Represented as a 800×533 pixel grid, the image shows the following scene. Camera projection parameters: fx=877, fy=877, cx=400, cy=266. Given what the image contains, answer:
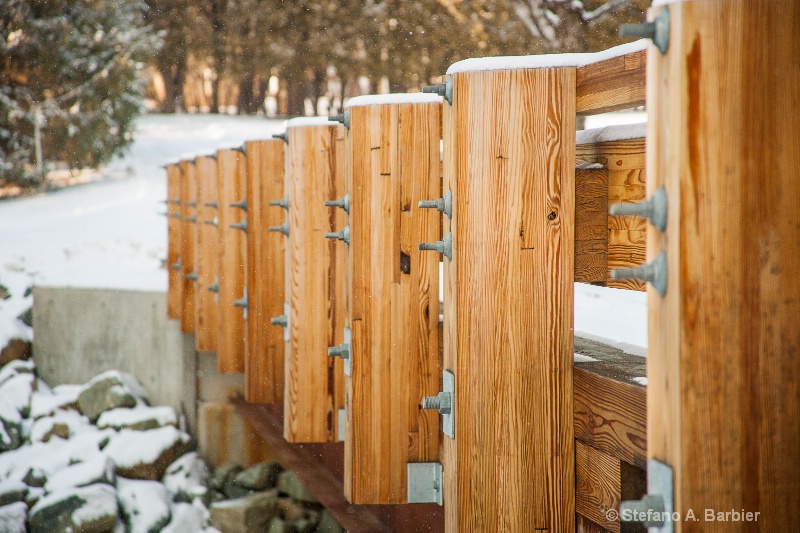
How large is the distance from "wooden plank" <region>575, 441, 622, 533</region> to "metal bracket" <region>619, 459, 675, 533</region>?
53 centimetres

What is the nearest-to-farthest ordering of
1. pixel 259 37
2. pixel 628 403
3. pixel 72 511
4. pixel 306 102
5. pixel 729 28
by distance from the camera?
pixel 729 28, pixel 628 403, pixel 72 511, pixel 259 37, pixel 306 102

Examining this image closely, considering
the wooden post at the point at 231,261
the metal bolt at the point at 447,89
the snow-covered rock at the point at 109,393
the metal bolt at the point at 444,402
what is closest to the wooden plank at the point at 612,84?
the metal bolt at the point at 447,89

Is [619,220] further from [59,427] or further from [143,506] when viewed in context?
[59,427]

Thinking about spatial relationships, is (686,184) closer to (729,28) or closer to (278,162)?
(729,28)

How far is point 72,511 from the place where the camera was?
20.8 feet

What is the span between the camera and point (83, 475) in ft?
22.8

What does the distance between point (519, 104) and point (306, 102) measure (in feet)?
86.9

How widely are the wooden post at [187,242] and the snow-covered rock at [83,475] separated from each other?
125cm

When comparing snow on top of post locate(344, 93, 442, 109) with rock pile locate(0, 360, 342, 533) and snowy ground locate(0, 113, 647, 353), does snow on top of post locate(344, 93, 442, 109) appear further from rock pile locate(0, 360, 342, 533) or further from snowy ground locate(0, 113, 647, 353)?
rock pile locate(0, 360, 342, 533)

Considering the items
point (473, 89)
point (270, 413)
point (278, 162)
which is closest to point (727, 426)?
point (473, 89)

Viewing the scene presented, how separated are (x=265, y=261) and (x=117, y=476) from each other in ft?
12.4

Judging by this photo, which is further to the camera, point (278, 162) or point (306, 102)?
point (306, 102)

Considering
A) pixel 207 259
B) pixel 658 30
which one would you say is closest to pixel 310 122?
pixel 658 30

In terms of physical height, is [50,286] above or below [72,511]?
above
